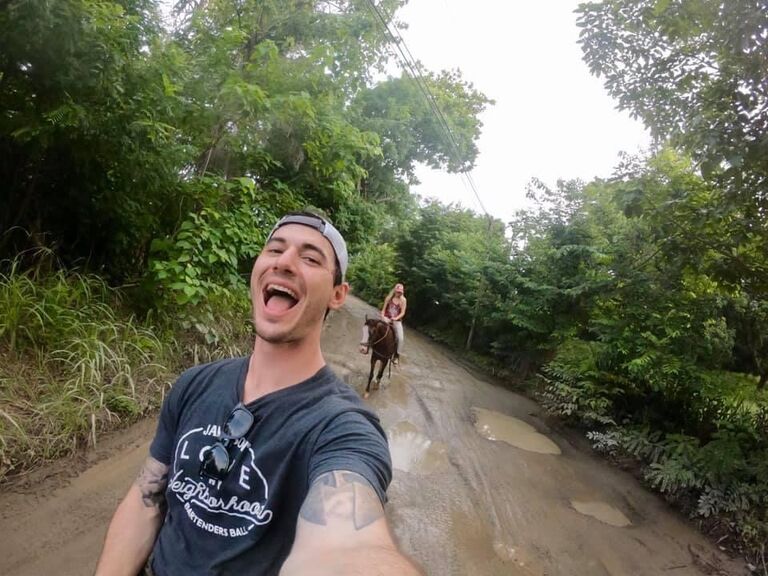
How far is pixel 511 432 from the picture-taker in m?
7.46

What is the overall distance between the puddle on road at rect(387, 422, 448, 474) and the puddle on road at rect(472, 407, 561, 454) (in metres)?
1.26

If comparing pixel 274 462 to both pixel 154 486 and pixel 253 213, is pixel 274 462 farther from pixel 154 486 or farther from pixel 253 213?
pixel 253 213

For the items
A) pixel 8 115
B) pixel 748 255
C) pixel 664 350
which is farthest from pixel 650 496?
pixel 8 115

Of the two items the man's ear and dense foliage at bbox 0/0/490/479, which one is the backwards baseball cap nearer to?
the man's ear

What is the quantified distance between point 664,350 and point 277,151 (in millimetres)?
6674

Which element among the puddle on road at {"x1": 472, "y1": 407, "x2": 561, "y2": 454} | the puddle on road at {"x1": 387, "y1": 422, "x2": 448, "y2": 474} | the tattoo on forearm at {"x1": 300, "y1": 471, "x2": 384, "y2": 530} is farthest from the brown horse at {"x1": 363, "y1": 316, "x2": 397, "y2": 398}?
the tattoo on forearm at {"x1": 300, "y1": 471, "x2": 384, "y2": 530}

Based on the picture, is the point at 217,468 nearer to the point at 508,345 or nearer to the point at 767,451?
the point at 767,451

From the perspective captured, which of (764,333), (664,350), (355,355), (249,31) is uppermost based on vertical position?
(249,31)

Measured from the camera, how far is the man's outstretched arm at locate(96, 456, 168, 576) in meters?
1.44

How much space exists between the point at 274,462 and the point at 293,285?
0.53 meters

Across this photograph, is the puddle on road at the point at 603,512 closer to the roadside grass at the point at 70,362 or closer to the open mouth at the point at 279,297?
the roadside grass at the point at 70,362

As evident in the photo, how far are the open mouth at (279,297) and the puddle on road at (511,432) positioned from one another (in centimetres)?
618

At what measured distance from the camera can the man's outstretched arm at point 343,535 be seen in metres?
1.00

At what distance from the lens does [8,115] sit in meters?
3.79
